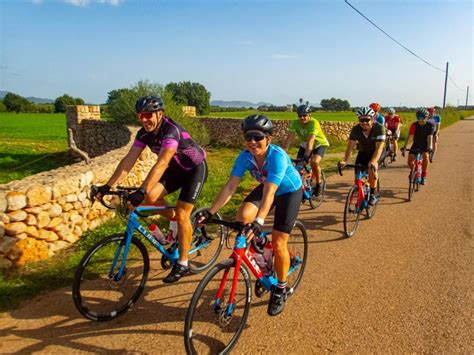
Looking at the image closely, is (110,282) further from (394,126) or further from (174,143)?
(394,126)

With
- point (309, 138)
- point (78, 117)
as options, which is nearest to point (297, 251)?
point (309, 138)

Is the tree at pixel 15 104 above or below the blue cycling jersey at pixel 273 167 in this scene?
above

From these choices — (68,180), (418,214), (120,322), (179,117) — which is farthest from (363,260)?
(179,117)

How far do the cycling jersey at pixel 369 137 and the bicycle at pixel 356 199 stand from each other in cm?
51

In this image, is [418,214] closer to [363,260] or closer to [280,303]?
[363,260]

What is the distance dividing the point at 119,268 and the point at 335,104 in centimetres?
12791

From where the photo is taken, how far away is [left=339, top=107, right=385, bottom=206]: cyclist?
21.5ft

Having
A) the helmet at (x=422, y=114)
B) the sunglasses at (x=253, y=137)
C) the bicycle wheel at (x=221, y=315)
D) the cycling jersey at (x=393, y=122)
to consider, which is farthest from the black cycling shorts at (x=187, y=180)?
the cycling jersey at (x=393, y=122)

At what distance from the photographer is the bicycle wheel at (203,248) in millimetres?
5027

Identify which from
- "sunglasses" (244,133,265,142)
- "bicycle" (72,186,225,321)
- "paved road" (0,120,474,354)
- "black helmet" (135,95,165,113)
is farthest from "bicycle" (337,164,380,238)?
"black helmet" (135,95,165,113)

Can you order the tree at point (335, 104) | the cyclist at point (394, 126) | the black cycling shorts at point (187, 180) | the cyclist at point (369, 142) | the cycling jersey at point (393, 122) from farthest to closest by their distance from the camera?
the tree at point (335, 104) < the cycling jersey at point (393, 122) < the cyclist at point (394, 126) < the cyclist at point (369, 142) < the black cycling shorts at point (187, 180)

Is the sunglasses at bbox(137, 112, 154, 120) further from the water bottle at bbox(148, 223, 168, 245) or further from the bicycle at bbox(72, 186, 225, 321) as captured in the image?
the water bottle at bbox(148, 223, 168, 245)

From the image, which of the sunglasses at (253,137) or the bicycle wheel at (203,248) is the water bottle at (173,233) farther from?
the sunglasses at (253,137)

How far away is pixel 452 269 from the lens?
4.96 metres
